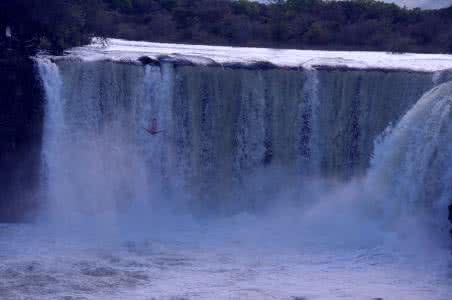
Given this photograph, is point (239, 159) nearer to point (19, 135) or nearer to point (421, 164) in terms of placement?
point (421, 164)

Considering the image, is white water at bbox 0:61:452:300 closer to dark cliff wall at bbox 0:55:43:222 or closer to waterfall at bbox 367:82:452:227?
waterfall at bbox 367:82:452:227

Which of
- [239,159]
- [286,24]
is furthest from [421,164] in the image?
[286,24]

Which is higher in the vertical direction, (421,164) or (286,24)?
(286,24)

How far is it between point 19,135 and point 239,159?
3.25 m

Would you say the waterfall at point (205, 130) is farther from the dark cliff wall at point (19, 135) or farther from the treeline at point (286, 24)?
the treeline at point (286, 24)

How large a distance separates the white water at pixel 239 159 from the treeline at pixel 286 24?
24.4 ft

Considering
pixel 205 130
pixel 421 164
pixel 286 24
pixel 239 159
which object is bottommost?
pixel 239 159

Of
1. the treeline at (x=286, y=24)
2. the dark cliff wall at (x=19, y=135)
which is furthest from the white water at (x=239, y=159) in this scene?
the treeline at (x=286, y=24)

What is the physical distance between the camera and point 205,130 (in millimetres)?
12023

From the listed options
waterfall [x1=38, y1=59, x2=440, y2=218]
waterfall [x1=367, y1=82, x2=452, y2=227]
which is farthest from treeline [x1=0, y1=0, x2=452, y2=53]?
waterfall [x1=367, y1=82, x2=452, y2=227]

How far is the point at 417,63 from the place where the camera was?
13.4 metres

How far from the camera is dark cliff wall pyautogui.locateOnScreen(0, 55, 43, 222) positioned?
1170 cm

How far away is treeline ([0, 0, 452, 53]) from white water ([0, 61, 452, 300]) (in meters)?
7.45

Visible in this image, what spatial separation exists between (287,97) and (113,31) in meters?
9.35
